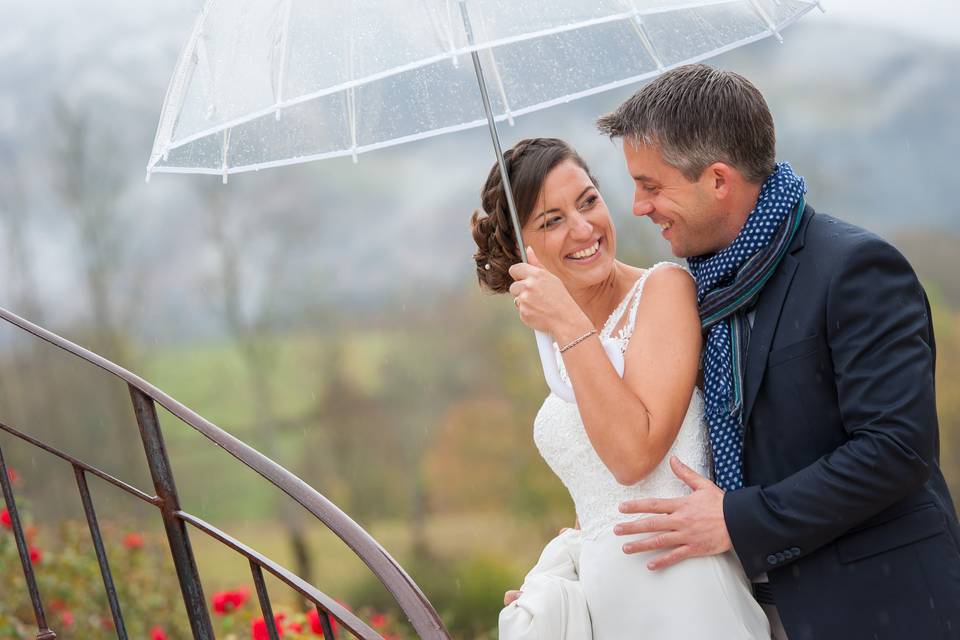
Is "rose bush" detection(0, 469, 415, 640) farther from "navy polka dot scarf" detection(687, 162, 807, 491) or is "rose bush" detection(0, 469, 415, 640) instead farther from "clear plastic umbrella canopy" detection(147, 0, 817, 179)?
"navy polka dot scarf" detection(687, 162, 807, 491)

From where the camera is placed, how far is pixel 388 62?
76.0 inches

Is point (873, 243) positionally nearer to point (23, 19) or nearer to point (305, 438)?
point (305, 438)

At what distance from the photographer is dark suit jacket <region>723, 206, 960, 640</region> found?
175cm

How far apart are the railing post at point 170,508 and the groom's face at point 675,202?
1.09 m

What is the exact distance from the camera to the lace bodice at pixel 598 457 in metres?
2.05

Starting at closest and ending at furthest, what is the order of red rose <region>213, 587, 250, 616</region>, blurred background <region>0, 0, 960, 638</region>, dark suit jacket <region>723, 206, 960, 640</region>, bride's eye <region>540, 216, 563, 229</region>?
dark suit jacket <region>723, 206, 960, 640</region>, bride's eye <region>540, 216, 563, 229</region>, red rose <region>213, 587, 250, 616</region>, blurred background <region>0, 0, 960, 638</region>

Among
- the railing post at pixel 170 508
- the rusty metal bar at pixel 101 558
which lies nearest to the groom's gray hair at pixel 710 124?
the railing post at pixel 170 508

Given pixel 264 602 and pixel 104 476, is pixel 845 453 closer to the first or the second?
pixel 264 602

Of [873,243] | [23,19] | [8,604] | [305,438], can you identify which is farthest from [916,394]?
[23,19]

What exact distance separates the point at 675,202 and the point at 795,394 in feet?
1.42

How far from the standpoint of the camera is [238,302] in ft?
30.3

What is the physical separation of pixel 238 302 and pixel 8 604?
14.4ft

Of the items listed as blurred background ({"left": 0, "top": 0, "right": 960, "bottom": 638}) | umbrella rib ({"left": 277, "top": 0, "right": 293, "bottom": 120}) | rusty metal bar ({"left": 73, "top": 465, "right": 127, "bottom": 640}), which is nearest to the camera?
umbrella rib ({"left": 277, "top": 0, "right": 293, "bottom": 120})

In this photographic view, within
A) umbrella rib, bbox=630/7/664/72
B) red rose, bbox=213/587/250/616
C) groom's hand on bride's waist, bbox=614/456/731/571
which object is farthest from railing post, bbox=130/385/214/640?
red rose, bbox=213/587/250/616
